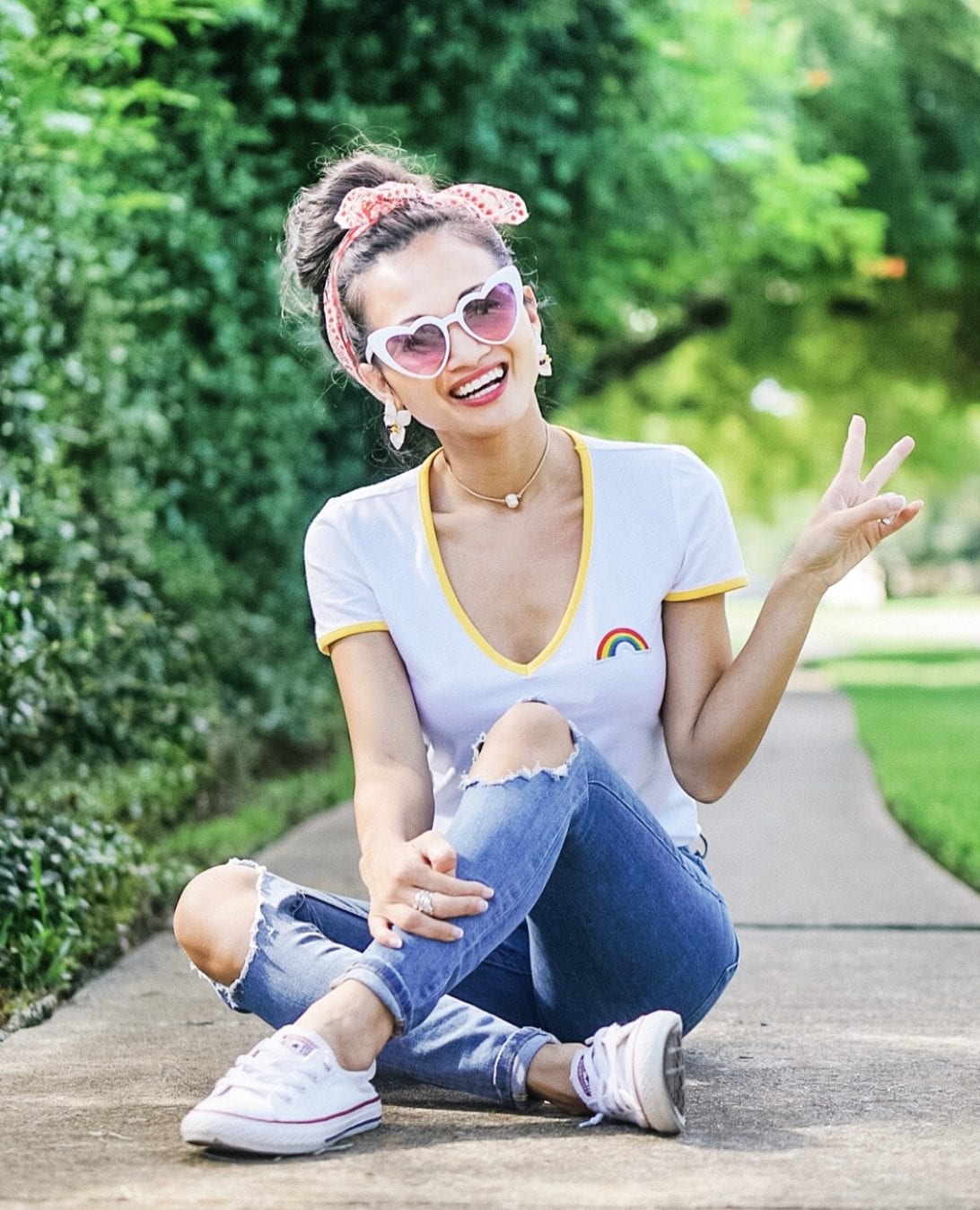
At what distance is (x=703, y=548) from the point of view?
343 centimetres

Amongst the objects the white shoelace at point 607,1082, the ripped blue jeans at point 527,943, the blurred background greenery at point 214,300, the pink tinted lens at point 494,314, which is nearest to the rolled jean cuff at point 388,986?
the ripped blue jeans at point 527,943

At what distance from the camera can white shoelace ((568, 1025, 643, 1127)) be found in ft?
9.63

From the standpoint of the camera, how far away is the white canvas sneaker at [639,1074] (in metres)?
2.88

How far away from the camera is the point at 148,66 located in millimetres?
8195

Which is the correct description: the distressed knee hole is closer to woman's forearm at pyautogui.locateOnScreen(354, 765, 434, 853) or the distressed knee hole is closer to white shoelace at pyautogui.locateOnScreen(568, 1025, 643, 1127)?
woman's forearm at pyautogui.locateOnScreen(354, 765, 434, 853)

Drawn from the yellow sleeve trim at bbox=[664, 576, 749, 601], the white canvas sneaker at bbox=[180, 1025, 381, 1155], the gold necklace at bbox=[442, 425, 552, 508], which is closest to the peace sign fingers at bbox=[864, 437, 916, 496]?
the yellow sleeve trim at bbox=[664, 576, 749, 601]

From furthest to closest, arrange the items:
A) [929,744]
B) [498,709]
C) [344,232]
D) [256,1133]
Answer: [929,744] < [344,232] < [498,709] < [256,1133]

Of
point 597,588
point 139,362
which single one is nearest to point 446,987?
point 597,588

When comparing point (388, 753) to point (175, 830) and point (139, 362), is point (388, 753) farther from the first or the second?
point (139, 362)

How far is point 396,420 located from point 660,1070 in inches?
55.0

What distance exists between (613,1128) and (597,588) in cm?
96

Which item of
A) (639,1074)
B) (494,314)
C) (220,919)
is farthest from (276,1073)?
(494,314)

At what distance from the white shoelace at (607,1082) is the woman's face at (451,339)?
44.4 inches

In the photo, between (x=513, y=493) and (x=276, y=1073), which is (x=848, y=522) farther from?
(x=276, y=1073)
